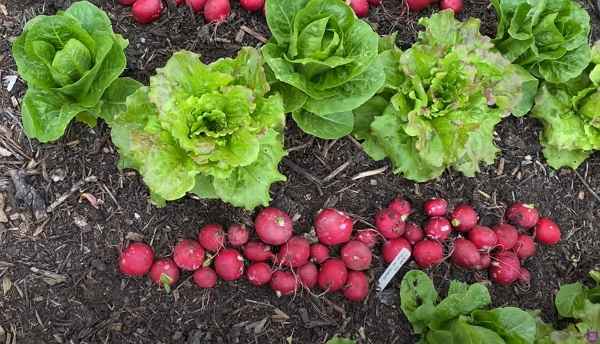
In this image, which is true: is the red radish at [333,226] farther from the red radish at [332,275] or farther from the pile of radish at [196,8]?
the pile of radish at [196,8]

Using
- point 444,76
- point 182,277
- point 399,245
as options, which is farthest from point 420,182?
point 182,277

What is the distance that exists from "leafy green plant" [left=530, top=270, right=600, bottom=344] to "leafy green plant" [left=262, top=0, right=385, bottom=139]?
1.95 m

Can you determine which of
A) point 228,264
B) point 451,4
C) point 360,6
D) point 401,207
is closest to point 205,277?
point 228,264

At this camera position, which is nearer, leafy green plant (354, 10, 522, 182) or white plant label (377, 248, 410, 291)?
leafy green plant (354, 10, 522, 182)

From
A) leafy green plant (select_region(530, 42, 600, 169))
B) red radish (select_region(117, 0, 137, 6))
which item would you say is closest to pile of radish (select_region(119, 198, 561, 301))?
leafy green plant (select_region(530, 42, 600, 169))

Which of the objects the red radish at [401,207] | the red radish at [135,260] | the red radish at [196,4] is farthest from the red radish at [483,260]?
the red radish at [196,4]

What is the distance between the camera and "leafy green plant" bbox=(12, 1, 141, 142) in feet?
9.39

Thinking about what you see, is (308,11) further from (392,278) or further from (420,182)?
(392,278)

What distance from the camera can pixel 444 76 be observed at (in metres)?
3.23

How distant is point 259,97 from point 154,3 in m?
1.19

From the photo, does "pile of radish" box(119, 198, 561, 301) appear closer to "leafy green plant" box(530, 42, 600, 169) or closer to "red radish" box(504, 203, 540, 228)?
"red radish" box(504, 203, 540, 228)

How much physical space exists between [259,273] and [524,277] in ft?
5.84

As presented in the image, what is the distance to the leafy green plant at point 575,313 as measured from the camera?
11.0 ft

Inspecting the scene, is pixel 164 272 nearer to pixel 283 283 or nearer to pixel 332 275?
pixel 283 283
